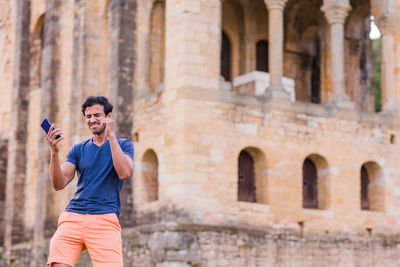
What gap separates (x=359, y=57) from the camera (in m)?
24.2

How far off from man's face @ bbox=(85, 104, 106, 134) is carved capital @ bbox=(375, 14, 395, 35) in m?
16.0

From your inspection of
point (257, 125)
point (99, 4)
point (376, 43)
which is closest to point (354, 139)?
point (257, 125)

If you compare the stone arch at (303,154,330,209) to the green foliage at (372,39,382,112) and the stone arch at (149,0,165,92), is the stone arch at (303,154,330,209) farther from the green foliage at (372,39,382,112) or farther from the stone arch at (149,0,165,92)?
the green foliage at (372,39,382,112)

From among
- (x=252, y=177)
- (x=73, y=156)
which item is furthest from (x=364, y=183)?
(x=73, y=156)

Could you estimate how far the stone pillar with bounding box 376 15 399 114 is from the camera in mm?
21172

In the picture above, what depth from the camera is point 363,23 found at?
2420cm

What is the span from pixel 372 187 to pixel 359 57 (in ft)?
15.9

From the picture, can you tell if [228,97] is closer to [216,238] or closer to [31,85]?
[216,238]

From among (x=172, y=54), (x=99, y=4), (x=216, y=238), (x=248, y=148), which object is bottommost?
(x=216, y=238)

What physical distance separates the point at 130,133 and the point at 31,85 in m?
6.08

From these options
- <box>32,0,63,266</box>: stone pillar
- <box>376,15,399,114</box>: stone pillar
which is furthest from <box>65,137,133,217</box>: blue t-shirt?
<box>32,0,63,266</box>: stone pillar

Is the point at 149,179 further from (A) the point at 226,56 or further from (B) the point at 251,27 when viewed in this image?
(B) the point at 251,27

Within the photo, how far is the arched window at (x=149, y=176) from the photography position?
19.8 meters

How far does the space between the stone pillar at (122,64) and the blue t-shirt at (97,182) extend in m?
13.7
